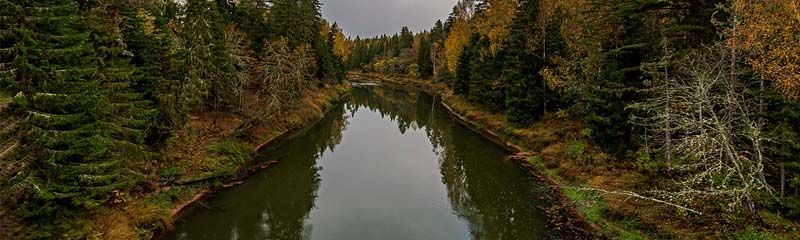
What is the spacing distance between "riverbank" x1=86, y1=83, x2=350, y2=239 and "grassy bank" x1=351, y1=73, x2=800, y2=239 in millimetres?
16241

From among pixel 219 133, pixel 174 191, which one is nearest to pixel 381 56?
pixel 219 133

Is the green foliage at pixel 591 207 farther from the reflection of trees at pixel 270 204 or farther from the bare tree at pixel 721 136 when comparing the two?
the reflection of trees at pixel 270 204

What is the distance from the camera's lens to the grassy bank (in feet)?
46.4

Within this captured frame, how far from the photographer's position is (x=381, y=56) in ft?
454

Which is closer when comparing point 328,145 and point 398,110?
point 328,145

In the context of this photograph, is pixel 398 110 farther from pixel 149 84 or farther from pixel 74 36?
pixel 74 36

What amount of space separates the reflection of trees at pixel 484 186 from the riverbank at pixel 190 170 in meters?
12.7

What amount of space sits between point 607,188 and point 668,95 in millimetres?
6637

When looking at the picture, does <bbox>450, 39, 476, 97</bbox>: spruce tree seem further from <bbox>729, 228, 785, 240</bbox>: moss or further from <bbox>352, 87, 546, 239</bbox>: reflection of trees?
<bbox>729, 228, 785, 240</bbox>: moss

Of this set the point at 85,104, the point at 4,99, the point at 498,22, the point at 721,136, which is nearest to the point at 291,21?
the point at 498,22

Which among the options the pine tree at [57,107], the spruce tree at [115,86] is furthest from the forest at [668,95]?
the spruce tree at [115,86]

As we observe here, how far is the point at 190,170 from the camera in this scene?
2338 centimetres

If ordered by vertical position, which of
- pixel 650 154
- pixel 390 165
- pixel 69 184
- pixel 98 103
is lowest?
pixel 390 165

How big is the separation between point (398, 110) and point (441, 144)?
25.0 metres
